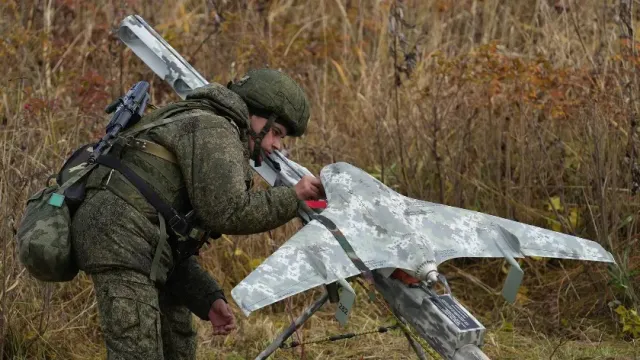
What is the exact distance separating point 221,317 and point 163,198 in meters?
0.82

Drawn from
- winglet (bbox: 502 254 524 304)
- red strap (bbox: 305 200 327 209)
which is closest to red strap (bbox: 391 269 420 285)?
winglet (bbox: 502 254 524 304)

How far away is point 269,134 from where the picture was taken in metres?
3.70

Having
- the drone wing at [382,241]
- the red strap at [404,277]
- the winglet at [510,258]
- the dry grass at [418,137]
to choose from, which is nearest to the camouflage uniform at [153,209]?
the drone wing at [382,241]

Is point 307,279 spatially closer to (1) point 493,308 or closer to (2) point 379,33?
(1) point 493,308

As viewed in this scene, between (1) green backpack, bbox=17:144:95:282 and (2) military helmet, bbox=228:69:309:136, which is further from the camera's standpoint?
(2) military helmet, bbox=228:69:309:136

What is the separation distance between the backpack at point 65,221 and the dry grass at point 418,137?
114cm

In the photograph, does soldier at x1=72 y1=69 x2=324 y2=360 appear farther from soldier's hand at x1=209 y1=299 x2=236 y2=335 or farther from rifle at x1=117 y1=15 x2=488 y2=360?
soldier's hand at x1=209 y1=299 x2=236 y2=335

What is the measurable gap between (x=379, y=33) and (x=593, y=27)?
1.85m

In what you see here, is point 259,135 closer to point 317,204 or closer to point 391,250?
point 317,204

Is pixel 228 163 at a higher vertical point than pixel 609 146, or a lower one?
higher

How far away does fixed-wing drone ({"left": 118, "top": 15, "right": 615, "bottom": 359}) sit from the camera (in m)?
2.98

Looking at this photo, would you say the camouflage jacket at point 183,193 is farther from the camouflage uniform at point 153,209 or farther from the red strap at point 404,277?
the red strap at point 404,277

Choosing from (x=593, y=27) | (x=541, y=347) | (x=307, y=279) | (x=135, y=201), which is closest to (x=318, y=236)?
(x=307, y=279)

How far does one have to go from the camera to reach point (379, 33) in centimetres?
826
